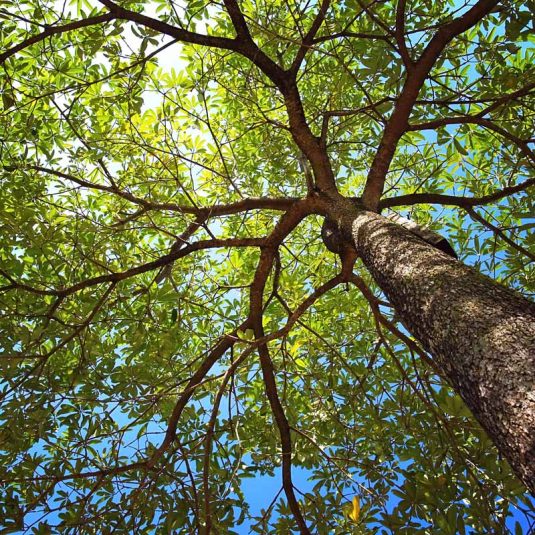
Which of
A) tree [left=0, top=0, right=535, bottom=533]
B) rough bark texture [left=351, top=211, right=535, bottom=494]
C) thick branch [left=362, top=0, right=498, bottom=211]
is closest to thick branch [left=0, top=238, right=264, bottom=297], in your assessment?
tree [left=0, top=0, right=535, bottom=533]

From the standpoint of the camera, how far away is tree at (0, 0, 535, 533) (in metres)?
2.82

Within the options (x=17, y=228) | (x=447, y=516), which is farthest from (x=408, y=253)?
(x=17, y=228)

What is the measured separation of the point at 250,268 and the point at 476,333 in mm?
3730

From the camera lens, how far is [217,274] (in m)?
4.76

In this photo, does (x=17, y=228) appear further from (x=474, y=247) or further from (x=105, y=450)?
(x=474, y=247)

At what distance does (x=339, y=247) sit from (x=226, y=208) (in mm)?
966

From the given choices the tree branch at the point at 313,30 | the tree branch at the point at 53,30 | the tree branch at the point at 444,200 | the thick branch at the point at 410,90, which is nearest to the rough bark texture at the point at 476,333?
the thick branch at the point at 410,90

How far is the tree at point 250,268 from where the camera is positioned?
2.82 m

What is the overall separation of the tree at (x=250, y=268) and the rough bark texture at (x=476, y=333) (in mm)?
26

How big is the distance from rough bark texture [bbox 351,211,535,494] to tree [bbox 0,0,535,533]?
3 cm

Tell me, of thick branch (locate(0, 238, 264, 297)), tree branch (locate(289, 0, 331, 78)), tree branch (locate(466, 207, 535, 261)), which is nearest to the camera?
tree branch (locate(289, 0, 331, 78))

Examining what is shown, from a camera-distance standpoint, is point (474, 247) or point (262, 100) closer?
point (474, 247)

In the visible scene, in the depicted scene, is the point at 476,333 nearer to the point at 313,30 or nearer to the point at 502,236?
the point at 502,236

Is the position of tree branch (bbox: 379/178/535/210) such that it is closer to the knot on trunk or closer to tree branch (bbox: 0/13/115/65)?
the knot on trunk
